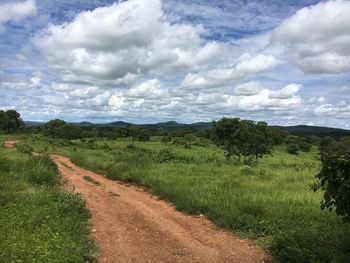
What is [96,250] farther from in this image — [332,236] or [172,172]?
[172,172]

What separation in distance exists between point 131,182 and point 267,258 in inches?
476

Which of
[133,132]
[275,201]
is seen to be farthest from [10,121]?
[275,201]

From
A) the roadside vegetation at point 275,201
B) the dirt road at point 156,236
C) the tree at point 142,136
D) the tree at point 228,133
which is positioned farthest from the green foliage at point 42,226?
the tree at point 142,136

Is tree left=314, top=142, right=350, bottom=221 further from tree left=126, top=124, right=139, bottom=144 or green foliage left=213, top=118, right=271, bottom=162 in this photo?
tree left=126, top=124, right=139, bottom=144

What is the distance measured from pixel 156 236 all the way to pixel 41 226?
8.85 ft

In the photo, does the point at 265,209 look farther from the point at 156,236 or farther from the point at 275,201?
the point at 156,236

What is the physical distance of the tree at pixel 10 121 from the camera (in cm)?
9656

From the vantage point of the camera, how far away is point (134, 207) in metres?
13.8

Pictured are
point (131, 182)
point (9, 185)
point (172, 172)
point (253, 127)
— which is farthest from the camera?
point (253, 127)

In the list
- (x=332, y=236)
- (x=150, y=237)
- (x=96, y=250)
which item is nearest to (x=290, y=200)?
(x=332, y=236)

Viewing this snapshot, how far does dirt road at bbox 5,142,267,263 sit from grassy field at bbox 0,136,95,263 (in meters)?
0.48

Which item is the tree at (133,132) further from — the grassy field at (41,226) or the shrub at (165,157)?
the grassy field at (41,226)

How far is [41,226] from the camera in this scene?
982cm

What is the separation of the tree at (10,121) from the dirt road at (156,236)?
88.9m
